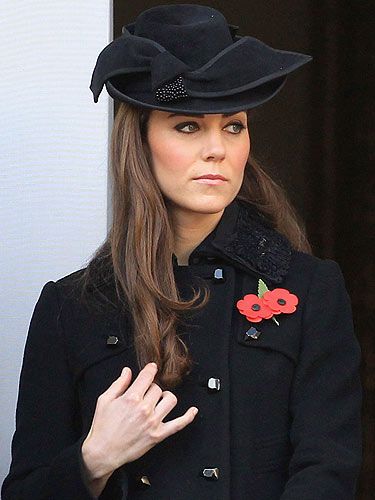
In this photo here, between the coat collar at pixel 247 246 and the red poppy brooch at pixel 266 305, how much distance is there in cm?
3

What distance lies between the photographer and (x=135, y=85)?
2652mm

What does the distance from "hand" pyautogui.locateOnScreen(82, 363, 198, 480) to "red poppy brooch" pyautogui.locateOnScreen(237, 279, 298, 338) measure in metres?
0.24

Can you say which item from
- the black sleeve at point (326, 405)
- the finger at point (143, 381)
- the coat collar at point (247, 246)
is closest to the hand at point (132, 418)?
the finger at point (143, 381)

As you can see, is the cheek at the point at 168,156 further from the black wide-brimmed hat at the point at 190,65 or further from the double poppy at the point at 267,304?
the double poppy at the point at 267,304

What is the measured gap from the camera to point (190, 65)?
262cm

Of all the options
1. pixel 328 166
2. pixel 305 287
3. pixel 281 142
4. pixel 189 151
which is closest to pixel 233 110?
pixel 189 151

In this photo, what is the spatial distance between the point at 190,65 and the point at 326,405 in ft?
2.22

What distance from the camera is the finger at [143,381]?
248cm

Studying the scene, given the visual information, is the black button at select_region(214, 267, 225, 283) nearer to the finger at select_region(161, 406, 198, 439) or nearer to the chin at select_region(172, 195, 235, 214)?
the chin at select_region(172, 195, 235, 214)

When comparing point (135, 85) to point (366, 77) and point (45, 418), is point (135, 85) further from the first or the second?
point (366, 77)

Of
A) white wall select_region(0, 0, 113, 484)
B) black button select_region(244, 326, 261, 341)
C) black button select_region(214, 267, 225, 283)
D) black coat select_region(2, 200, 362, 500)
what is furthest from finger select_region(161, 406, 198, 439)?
white wall select_region(0, 0, 113, 484)

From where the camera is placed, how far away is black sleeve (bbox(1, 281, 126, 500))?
267 centimetres

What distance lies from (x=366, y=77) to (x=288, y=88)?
0.38m

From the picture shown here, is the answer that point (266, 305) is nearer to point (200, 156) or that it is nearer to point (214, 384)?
point (214, 384)
